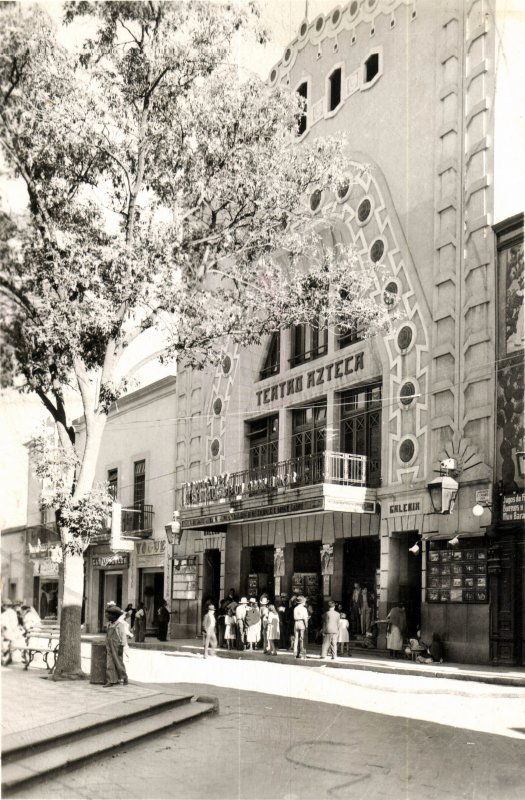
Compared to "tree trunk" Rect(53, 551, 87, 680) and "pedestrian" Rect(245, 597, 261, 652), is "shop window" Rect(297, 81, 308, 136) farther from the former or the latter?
"pedestrian" Rect(245, 597, 261, 652)

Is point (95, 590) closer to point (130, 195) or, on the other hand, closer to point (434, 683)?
point (434, 683)

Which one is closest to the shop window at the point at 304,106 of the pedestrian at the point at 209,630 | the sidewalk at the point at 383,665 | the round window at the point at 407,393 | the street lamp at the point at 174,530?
the round window at the point at 407,393

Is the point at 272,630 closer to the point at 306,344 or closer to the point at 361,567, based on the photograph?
the point at 361,567

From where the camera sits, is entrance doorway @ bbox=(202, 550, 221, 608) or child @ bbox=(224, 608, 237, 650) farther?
entrance doorway @ bbox=(202, 550, 221, 608)

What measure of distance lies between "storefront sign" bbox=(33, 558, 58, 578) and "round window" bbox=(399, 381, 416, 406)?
11.7 metres

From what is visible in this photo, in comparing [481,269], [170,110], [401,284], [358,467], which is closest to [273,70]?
[170,110]

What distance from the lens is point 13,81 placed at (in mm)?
7941

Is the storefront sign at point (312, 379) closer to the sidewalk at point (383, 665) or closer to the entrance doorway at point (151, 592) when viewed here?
the entrance doorway at point (151, 592)

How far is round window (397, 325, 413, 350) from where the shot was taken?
20.2m

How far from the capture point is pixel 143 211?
1174 cm

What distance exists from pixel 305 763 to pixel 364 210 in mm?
15022

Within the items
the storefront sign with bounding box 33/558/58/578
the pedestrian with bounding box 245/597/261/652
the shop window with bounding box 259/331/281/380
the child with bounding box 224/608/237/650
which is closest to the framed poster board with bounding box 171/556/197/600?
the child with bounding box 224/608/237/650

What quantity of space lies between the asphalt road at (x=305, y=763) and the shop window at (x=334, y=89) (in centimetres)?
1240

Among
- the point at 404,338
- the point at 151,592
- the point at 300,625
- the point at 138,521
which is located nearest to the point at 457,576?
the point at 300,625
